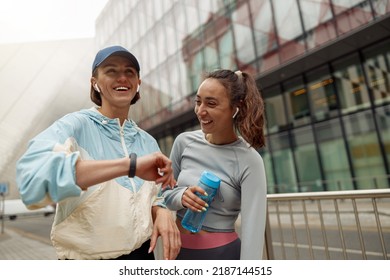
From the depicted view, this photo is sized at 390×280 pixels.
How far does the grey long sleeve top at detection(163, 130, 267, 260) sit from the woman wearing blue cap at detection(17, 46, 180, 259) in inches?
6.1

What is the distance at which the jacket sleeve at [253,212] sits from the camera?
952mm

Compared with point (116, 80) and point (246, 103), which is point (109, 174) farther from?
point (246, 103)

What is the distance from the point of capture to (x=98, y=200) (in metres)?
0.83

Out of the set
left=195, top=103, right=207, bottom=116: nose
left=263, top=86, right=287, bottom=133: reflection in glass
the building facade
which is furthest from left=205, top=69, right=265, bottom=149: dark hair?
left=263, top=86, right=287, bottom=133: reflection in glass

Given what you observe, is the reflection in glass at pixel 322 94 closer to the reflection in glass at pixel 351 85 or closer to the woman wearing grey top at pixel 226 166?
the reflection in glass at pixel 351 85

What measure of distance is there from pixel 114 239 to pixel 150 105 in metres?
9.19

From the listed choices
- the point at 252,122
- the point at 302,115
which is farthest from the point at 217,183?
the point at 302,115

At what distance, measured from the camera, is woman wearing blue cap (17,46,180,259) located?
66 centimetres

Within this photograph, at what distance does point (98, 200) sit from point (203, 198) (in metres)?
0.34

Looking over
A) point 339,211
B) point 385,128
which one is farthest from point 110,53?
point 385,128
